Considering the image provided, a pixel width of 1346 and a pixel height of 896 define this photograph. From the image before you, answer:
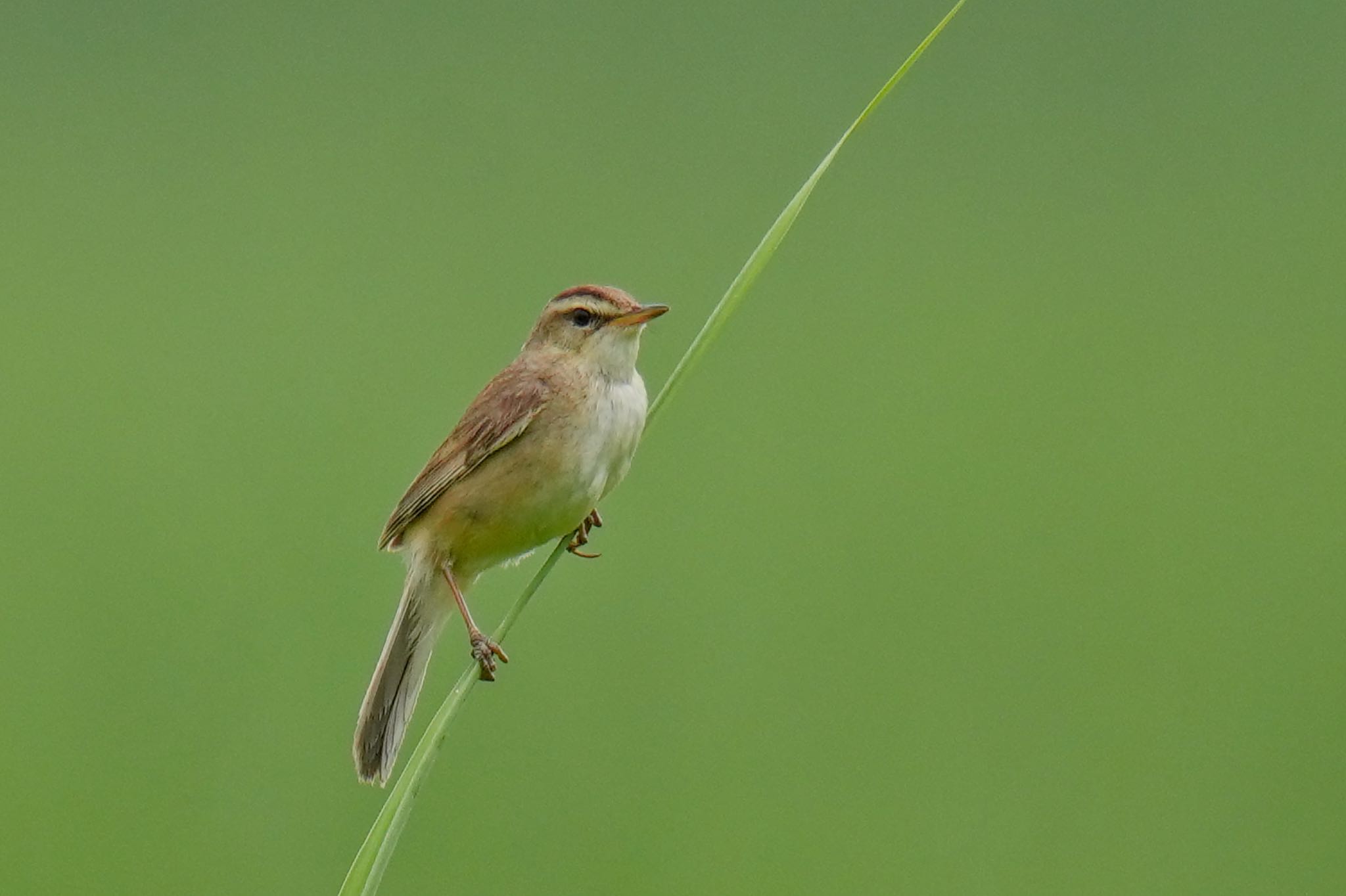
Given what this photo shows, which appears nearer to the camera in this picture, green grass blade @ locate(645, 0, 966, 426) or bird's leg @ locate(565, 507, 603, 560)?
green grass blade @ locate(645, 0, 966, 426)

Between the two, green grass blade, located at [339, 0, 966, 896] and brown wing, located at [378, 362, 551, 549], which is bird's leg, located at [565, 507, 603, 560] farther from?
green grass blade, located at [339, 0, 966, 896]

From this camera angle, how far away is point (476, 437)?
367 cm

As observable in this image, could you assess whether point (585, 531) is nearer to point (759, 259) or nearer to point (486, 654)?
point (486, 654)

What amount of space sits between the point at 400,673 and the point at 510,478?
0.48 metres

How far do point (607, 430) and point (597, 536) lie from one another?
2.90m

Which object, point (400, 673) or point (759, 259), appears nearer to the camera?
point (759, 259)

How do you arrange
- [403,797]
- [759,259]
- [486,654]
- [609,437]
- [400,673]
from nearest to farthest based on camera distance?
1. [403,797]
2. [759,259]
3. [486,654]
4. [609,437]
5. [400,673]

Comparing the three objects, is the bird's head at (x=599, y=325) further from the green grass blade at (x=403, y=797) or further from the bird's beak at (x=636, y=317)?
the green grass blade at (x=403, y=797)

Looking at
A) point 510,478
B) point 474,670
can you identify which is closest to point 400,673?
point 510,478

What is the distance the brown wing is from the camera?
3.64 m

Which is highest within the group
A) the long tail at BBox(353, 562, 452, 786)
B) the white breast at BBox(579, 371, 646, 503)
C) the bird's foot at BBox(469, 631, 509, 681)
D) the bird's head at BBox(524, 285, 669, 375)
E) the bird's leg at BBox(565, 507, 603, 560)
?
the bird's head at BBox(524, 285, 669, 375)

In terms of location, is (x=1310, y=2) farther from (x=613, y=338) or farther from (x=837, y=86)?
(x=613, y=338)

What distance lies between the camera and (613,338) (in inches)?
146

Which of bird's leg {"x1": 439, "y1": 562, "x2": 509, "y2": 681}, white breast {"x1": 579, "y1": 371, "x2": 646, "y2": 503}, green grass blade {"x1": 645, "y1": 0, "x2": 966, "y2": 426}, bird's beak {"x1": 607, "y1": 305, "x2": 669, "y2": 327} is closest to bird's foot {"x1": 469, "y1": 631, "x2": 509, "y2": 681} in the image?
bird's leg {"x1": 439, "y1": 562, "x2": 509, "y2": 681}
